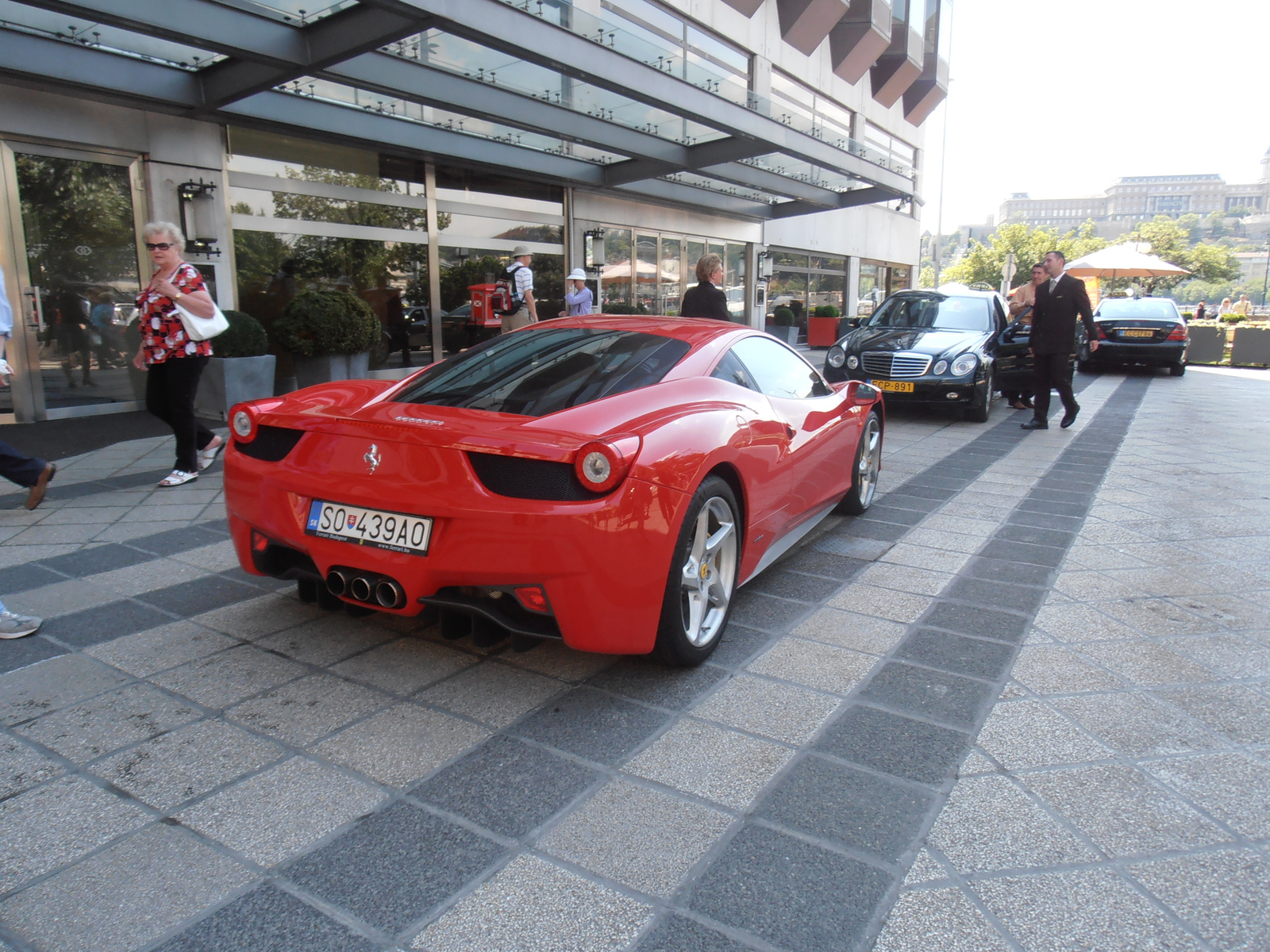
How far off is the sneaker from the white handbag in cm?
279

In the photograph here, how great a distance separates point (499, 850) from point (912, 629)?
2112 mm

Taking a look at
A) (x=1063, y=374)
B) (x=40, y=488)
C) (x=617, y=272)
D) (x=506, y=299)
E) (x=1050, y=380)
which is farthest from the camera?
(x=617, y=272)

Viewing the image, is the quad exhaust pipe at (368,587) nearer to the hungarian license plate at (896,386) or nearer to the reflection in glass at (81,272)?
the reflection in glass at (81,272)

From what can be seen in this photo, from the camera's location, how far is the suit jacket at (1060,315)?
28.5 ft

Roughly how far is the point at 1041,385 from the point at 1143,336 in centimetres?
872

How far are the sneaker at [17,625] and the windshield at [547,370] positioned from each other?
1.65 meters

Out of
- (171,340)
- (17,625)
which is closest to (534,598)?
(17,625)

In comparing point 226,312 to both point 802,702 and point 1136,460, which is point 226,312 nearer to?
point 802,702

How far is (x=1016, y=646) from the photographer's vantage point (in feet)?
10.8

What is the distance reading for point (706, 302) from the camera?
7715mm

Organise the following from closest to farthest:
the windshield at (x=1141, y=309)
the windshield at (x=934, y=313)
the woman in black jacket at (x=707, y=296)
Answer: the woman in black jacket at (x=707, y=296) → the windshield at (x=934, y=313) → the windshield at (x=1141, y=309)

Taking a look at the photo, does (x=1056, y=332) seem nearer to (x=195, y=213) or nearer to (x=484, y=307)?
(x=484, y=307)

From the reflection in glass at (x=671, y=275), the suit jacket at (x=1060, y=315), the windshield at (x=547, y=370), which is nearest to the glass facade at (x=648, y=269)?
the reflection in glass at (x=671, y=275)

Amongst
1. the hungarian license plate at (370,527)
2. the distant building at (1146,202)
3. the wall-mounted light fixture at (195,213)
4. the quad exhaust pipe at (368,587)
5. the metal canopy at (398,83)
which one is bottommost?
the quad exhaust pipe at (368,587)
